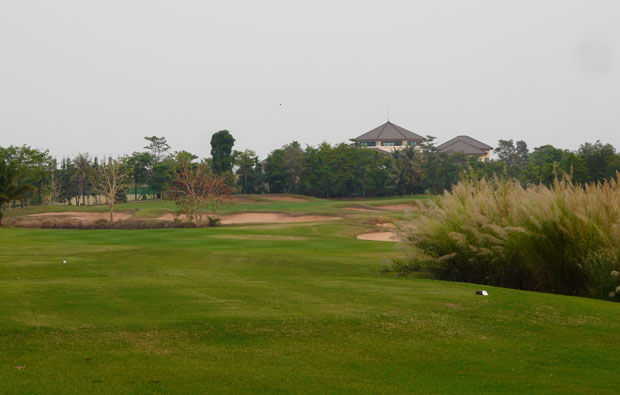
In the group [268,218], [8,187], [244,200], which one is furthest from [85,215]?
[244,200]

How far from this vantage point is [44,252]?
25.2m

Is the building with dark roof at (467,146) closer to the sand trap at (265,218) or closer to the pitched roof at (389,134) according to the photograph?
the pitched roof at (389,134)

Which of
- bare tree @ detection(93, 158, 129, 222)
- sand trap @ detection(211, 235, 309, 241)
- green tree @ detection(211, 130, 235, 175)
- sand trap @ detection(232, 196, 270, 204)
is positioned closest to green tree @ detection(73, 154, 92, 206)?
bare tree @ detection(93, 158, 129, 222)

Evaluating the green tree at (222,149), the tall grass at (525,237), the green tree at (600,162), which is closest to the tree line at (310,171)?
the green tree at (222,149)

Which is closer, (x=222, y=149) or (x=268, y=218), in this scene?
(x=268, y=218)

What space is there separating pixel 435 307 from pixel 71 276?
28.5 feet

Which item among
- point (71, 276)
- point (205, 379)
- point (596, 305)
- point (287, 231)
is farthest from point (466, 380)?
point (287, 231)

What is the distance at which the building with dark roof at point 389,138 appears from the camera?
508 feet

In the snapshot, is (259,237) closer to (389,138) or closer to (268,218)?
(268,218)

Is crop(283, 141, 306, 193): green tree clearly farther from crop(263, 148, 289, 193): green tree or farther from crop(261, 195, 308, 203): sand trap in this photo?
crop(261, 195, 308, 203): sand trap

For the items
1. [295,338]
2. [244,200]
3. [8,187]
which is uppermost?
[8,187]

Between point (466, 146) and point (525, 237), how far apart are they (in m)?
148

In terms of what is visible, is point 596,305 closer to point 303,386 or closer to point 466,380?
point 466,380

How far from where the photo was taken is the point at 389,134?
158 m
